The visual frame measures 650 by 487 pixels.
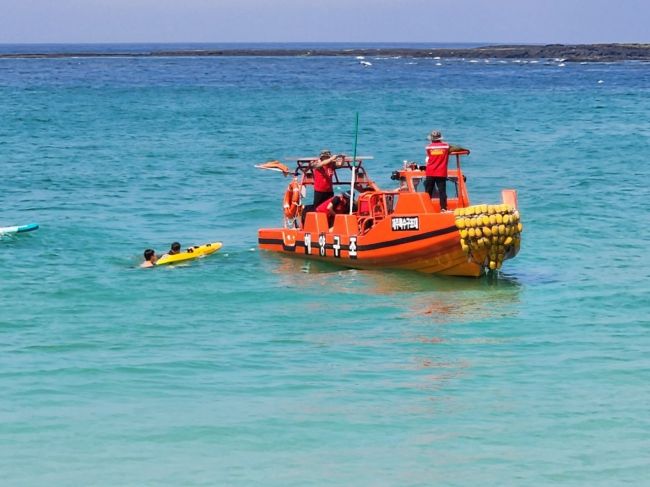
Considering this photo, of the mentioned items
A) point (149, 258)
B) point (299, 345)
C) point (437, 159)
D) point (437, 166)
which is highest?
point (437, 159)

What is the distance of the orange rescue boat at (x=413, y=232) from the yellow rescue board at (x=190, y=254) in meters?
1.35

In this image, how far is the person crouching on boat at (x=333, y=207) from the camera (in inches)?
793

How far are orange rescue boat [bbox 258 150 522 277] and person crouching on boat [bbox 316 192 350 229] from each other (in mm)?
102

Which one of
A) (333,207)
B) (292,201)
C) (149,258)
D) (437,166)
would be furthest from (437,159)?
(149,258)

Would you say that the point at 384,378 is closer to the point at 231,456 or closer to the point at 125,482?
the point at 231,456

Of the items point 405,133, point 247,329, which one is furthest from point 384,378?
point 405,133

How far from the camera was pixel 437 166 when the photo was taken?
748 inches

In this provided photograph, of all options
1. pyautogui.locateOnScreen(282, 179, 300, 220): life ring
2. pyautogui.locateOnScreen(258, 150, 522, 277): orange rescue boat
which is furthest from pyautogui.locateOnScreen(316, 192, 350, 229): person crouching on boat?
pyautogui.locateOnScreen(282, 179, 300, 220): life ring

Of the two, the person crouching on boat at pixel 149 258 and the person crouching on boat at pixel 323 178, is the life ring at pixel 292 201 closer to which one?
the person crouching on boat at pixel 323 178

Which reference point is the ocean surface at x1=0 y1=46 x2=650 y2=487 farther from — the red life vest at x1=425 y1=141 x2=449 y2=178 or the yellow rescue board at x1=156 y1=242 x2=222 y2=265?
the red life vest at x1=425 y1=141 x2=449 y2=178

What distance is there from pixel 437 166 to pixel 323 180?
2.36 meters

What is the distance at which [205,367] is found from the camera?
46.1 feet

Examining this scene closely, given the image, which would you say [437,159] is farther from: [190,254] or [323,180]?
[190,254]

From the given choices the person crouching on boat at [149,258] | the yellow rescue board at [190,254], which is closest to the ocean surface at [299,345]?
the yellow rescue board at [190,254]
